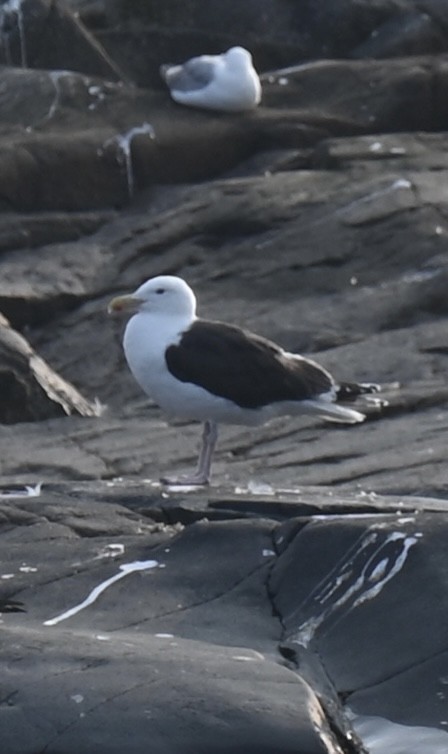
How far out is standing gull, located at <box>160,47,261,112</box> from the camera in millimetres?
17453

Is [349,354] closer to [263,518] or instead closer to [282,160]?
[282,160]

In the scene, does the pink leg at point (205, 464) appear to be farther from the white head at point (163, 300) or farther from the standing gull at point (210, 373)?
the white head at point (163, 300)

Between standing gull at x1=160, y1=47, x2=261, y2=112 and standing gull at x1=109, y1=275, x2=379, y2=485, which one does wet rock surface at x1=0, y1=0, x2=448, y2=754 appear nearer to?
standing gull at x1=160, y1=47, x2=261, y2=112

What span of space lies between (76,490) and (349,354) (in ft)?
16.8

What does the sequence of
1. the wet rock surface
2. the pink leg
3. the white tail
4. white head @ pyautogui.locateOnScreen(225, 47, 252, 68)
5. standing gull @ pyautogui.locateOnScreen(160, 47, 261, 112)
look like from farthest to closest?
white head @ pyautogui.locateOnScreen(225, 47, 252, 68)
standing gull @ pyautogui.locateOnScreen(160, 47, 261, 112)
the white tail
the pink leg
the wet rock surface

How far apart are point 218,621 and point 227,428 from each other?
202 inches

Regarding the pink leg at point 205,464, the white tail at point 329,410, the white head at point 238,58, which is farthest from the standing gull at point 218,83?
the pink leg at point 205,464

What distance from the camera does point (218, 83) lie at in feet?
57.0

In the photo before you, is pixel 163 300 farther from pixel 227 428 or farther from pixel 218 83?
pixel 218 83

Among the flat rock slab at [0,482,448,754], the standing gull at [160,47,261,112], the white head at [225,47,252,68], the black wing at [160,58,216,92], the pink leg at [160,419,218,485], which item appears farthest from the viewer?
the white head at [225,47,252,68]

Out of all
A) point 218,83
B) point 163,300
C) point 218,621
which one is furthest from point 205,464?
point 218,83

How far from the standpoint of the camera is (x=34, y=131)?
55.2 ft

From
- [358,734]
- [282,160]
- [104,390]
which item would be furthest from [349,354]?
[358,734]

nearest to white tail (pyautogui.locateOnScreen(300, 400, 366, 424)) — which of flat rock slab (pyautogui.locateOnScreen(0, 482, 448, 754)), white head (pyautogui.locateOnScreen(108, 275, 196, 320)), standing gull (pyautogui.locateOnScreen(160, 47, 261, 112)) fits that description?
white head (pyautogui.locateOnScreen(108, 275, 196, 320))
